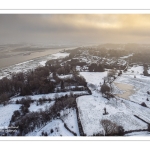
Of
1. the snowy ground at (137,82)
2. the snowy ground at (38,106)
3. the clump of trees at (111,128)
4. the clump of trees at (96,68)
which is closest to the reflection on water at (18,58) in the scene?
the snowy ground at (38,106)

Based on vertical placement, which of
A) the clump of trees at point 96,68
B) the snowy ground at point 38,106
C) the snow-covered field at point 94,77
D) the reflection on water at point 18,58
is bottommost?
the snowy ground at point 38,106

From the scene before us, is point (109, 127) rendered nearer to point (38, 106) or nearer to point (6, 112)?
point (38, 106)

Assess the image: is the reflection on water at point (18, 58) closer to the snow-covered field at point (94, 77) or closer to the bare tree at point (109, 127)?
the snow-covered field at point (94, 77)

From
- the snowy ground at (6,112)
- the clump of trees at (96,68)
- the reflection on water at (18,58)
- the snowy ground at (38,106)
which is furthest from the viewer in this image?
the clump of trees at (96,68)

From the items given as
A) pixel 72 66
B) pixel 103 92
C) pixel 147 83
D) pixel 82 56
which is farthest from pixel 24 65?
pixel 147 83

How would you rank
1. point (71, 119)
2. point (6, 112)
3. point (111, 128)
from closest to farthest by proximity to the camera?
point (111, 128) → point (71, 119) → point (6, 112)

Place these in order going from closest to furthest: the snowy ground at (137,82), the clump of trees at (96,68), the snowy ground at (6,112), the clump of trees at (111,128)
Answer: the clump of trees at (111,128)
the snowy ground at (6,112)
the snowy ground at (137,82)
the clump of trees at (96,68)

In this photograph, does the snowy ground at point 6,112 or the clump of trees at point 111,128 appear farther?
the snowy ground at point 6,112

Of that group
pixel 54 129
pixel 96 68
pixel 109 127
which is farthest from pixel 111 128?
pixel 96 68

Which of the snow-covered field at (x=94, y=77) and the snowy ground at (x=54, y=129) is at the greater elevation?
the snow-covered field at (x=94, y=77)
